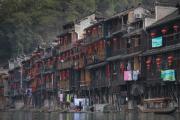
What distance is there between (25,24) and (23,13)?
4.01 metres

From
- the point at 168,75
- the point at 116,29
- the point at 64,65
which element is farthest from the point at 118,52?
the point at 64,65

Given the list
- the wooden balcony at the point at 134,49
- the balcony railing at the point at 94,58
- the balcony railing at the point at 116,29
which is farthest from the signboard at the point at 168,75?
the balcony railing at the point at 94,58

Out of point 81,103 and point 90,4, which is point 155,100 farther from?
point 90,4

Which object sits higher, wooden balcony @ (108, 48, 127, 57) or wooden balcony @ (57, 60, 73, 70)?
wooden balcony @ (108, 48, 127, 57)

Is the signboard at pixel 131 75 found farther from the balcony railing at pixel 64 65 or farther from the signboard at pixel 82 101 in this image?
the balcony railing at pixel 64 65

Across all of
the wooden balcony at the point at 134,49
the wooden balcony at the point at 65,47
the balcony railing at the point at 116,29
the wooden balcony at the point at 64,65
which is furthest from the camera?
the wooden balcony at the point at 65,47

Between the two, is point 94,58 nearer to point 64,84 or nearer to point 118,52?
point 118,52

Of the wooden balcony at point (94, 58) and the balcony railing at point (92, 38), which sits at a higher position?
the balcony railing at point (92, 38)

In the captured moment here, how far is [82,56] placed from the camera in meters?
92.4

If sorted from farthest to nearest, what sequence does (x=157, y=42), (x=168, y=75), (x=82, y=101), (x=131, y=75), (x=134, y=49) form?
1. (x=82, y=101)
2. (x=134, y=49)
3. (x=131, y=75)
4. (x=157, y=42)
5. (x=168, y=75)

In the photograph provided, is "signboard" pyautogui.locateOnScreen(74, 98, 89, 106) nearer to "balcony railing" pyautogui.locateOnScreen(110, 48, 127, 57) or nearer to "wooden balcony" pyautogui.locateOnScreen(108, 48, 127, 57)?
"wooden balcony" pyautogui.locateOnScreen(108, 48, 127, 57)

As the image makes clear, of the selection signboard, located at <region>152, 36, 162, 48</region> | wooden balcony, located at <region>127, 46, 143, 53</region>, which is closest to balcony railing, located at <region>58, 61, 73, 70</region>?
wooden balcony, located at <region>127, 46, 143, 53</region>

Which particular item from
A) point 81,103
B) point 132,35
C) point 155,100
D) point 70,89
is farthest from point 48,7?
point 155,100

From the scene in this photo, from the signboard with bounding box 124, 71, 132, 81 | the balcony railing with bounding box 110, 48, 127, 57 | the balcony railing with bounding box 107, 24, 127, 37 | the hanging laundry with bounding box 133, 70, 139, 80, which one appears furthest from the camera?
the balcony railing with bounding box 107, 24, 127, 37
